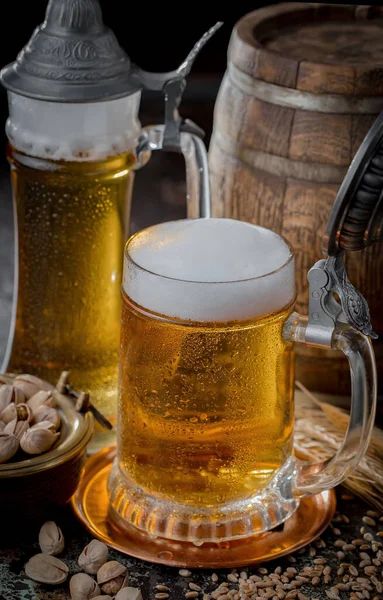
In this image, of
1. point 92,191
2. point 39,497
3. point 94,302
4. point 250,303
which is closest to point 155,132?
point 92,191

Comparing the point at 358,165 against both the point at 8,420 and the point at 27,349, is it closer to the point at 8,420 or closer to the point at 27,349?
the point at 8,420

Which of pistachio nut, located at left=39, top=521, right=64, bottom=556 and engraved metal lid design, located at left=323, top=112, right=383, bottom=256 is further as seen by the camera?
pistachio nut, located at left=39, top=521, right=64, bottom=556

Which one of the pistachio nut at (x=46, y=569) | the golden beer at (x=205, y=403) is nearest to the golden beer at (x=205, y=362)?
the golden beer at (x=205, y=403)

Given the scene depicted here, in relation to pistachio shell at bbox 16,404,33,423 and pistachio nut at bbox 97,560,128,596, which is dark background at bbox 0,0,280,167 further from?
pistachio nut at bbox 97,560,128,596

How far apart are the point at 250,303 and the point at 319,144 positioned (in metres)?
0.31

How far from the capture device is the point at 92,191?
1.21 m

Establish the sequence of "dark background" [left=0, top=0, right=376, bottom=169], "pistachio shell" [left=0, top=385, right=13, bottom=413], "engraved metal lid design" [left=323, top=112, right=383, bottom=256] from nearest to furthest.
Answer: "engraved metal lid design" [left=323, top=112, right=383, bottom=256]
"pistachio shell" [left=0, top=385, right=13, bottom=413]
"dark background" [left=0, top=0, right=376, bottom=169]

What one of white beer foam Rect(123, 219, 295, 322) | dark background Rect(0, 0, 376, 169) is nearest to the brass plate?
white beer foam Rect(123, 219, 295, 322)

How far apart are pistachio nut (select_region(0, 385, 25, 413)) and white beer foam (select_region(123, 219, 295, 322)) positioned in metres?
0.18

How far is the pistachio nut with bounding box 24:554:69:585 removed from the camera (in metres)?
1.01

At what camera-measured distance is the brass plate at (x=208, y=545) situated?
41.1 inches

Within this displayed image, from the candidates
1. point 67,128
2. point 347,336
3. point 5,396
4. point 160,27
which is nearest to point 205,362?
point 347,336

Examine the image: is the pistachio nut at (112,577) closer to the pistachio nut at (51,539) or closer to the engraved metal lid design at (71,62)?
the pistachio nut at (51,539)

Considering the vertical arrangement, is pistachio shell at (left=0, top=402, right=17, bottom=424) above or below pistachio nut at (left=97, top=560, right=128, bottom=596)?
above
